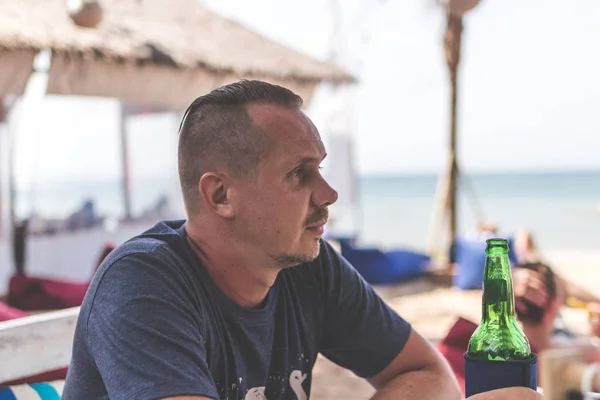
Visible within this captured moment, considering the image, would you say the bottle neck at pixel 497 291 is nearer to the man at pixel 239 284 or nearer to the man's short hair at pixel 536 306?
the man at pixel 239 284

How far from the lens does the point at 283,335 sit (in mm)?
1688

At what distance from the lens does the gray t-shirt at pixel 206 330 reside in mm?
1279

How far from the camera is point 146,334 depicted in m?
A: 1.29

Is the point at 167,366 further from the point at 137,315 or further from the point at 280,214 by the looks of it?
the point at 280,214

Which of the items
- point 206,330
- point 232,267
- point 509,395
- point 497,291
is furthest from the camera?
point 232,267

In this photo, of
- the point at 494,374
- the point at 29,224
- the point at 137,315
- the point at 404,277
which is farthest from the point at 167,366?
the point at 404,277

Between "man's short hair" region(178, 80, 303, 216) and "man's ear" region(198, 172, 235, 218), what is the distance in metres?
0.02

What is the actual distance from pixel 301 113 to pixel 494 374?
0.71 m

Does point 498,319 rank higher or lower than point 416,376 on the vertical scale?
higher

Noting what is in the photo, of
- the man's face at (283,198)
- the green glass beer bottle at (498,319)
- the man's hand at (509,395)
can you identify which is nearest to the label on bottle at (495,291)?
the green glass beer bottle at (498,319)

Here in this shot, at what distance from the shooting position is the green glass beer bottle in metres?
Result: 1.34

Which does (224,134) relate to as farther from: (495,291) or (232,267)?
(495,291)

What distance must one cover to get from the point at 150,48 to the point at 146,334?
4.86 meters

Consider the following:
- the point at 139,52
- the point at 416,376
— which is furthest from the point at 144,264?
the point at 139,52
